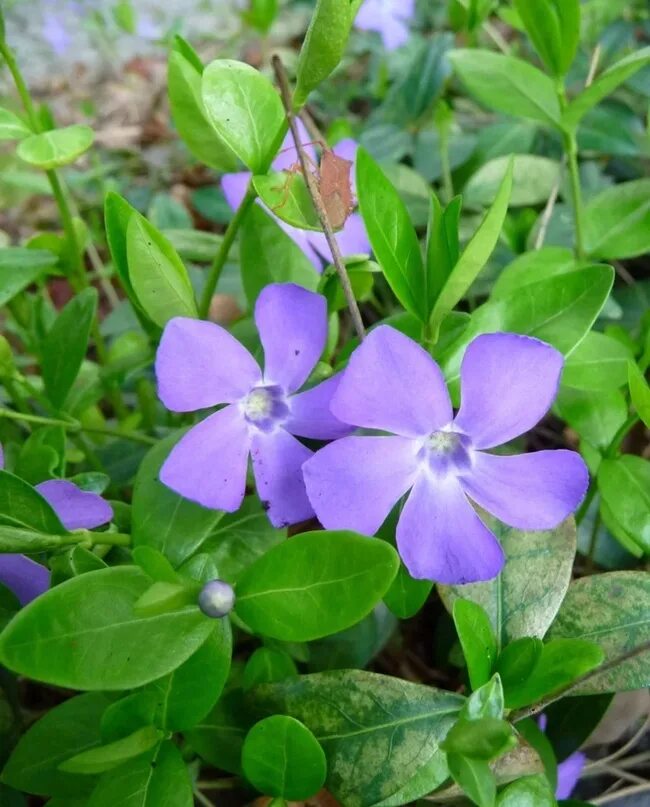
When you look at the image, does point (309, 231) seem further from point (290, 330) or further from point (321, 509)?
point (321, 509)

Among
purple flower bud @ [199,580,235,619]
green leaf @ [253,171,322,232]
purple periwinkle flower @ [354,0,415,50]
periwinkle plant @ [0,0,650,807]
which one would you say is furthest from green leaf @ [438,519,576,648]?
purple periwinkle flower @ [354,0,415,50]

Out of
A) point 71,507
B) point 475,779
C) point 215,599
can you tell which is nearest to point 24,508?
point 71,507

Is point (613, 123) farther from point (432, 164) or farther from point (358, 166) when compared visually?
point (358, 166)

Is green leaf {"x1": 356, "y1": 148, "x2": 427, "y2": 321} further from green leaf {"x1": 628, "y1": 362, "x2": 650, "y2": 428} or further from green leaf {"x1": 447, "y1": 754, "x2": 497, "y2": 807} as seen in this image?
green leaf {"x1": 447, "y1": 754, "x2": 497, "y2": 807}

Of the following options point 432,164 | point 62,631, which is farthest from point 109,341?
point 62,631

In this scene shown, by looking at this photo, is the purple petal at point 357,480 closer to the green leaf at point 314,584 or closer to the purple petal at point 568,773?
the green leaf at point 314,584
